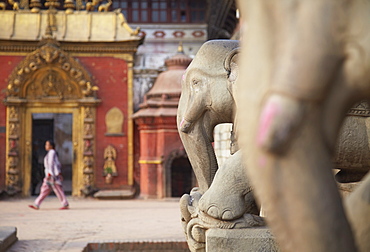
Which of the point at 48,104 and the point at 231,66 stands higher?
the point at 48,104

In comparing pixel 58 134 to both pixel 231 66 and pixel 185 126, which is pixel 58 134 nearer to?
pixel 185 126

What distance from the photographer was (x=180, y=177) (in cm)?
1509

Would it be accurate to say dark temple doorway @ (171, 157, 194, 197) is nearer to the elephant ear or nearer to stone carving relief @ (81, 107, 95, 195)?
stone carving relief @ (81, 107, 95, 195)

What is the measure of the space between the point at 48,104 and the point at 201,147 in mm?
12296

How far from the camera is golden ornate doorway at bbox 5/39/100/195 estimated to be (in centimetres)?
1454

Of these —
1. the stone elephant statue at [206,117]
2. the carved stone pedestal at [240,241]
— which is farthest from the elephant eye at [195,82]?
the carved stone pedestal at [240,241]

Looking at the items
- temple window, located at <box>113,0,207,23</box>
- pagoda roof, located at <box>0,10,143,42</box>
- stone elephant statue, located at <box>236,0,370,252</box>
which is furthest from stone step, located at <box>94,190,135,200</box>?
stone elephant statue, located at <box>236,0,370,252</box>

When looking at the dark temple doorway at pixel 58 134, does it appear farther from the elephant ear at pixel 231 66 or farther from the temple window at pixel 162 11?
the elephant ear at pixel 231 66

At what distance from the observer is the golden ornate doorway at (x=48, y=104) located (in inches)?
573

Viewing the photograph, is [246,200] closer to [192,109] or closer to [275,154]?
[192,109]

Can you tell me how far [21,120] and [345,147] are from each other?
13162 mm

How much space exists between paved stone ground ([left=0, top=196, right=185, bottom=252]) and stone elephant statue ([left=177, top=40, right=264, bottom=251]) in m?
2.71

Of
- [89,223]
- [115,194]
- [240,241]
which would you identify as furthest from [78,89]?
[240,241]

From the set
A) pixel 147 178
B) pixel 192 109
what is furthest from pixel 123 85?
pixel 192 109
